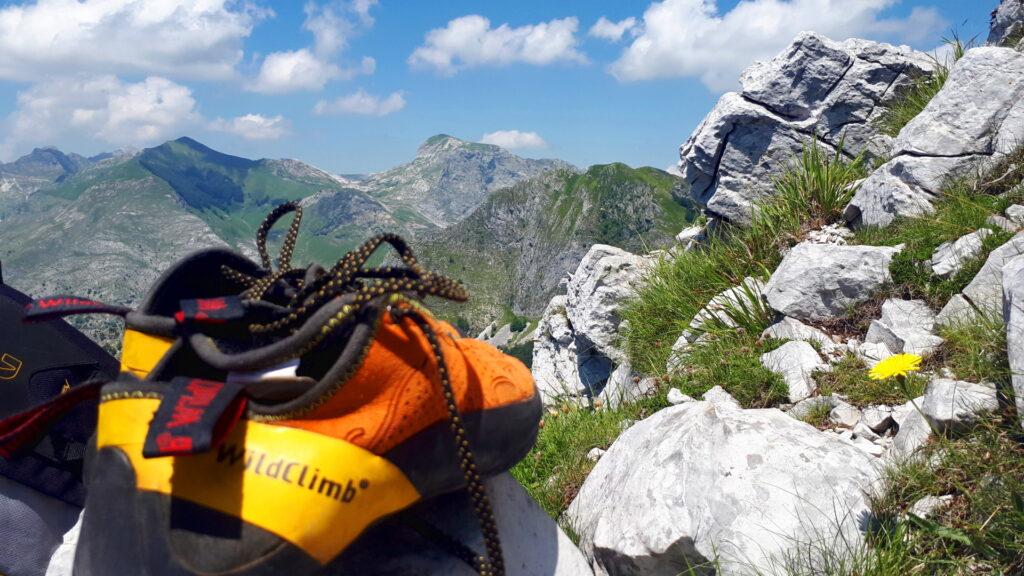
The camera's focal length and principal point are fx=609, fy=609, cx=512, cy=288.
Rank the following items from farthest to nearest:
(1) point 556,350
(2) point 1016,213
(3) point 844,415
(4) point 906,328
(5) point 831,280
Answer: (1) point 556,350 < (5) point 831,280 < (2) point 1016,213 < (4) point 906,328 < (3) point 844,415

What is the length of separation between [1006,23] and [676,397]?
10062 millimetres

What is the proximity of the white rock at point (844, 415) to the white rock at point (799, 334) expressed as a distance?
984 millimetres

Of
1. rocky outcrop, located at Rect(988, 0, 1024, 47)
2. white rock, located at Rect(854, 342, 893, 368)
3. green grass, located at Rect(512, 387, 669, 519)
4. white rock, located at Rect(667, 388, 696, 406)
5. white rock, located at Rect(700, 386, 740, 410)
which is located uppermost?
rocky outcrop, located at Rect(988, 0, 1024, 47)

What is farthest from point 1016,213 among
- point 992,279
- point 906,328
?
point 906,328

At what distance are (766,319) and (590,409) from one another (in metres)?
1.94

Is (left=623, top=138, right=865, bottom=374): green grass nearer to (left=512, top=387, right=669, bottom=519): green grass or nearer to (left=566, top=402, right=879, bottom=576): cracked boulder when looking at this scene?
(left=512, top=387, right=669, bottom=519): green grass

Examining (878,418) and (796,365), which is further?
(796,365)

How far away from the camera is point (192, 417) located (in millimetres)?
1737

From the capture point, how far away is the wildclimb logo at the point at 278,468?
185 centimetres

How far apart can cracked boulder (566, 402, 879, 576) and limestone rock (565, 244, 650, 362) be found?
6.06 metres

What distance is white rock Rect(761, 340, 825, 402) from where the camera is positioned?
460 cm

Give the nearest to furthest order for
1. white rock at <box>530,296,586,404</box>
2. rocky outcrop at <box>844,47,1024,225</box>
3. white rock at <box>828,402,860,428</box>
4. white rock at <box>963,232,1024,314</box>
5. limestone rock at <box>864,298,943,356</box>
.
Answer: white rock at <box>828,402,860,428</box>
white rock at <box>963,232,1024,314</box>
limestone rock at <box>864,298,943,356</box>
rocky outcrop at <box>844,47,1024,225</box>
white rock at <box>530,296,586,404</box>

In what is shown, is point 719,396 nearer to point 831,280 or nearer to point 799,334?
point 799,334

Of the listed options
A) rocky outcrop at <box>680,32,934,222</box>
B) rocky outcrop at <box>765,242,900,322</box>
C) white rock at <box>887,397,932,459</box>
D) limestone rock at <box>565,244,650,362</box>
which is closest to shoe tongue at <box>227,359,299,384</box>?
white rock at <box>887,397,932,459</box>
